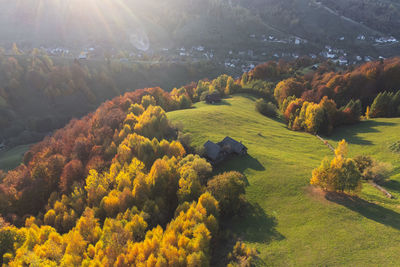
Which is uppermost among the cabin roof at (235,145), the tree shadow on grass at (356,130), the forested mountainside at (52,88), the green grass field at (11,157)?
the tree shadow on grass at (356,130)

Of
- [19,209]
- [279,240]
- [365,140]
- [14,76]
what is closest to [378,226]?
[279,240]

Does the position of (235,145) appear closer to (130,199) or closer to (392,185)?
(130,199)

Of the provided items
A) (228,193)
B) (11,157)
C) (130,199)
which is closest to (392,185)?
(228,193)

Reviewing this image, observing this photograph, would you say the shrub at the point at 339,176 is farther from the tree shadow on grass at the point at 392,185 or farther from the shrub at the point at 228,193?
the shrub at the point at 228,193

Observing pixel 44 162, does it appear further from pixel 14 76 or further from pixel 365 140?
pixel 14 76

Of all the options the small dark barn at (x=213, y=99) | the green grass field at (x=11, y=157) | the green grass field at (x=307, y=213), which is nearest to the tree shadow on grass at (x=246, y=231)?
the green grass field at (x=307, y=213)

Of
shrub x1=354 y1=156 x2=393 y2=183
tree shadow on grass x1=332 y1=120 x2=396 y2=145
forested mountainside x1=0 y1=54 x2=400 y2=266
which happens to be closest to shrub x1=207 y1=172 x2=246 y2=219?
forested mountainside x1=0 y1=54 x2=400 y2=266
